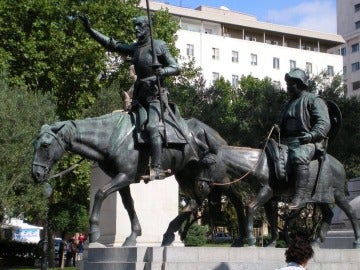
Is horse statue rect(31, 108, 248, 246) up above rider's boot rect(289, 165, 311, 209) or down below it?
above

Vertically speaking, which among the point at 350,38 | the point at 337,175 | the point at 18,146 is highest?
the point at 350,38

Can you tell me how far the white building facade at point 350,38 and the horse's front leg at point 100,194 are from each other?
86.4 metres

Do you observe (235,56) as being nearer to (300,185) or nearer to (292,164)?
(292,164)

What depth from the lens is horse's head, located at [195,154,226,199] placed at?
11734mm

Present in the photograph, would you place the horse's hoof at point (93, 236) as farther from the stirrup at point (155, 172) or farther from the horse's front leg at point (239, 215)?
the horse's front leg at point (239, 215)

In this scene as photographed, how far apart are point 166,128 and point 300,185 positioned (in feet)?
8.11

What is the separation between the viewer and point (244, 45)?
8412 centimetres

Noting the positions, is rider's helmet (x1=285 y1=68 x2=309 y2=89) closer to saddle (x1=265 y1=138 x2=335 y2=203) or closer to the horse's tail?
saddle (x1=265 y1=138 x2=335 y2=203)

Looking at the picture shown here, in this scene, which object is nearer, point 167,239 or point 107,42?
point 167,239

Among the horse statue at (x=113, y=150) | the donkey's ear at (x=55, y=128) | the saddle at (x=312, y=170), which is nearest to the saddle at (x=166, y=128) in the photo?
the horse statue at (x=113, y=150)

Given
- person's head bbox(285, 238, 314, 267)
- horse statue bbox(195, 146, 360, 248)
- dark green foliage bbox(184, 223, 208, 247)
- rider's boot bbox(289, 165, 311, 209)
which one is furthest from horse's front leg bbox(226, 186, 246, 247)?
dark green foliage bbox(184, 223, 208, 247)

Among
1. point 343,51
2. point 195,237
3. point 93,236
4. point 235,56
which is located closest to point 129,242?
point 93,236

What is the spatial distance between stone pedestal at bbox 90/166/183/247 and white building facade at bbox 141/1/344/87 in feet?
197

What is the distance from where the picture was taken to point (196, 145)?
12.0m
